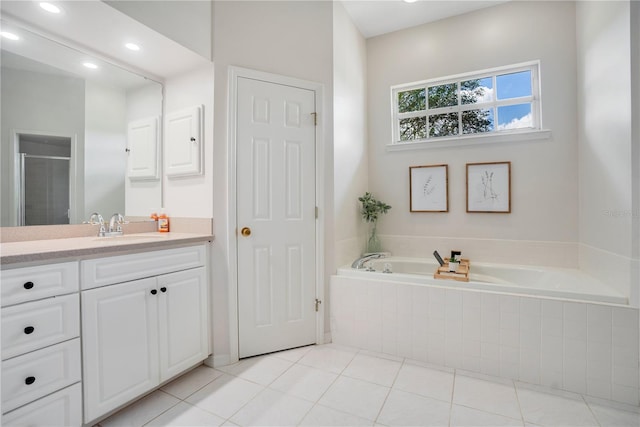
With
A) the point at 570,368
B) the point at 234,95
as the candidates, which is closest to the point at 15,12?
the point at 234,95

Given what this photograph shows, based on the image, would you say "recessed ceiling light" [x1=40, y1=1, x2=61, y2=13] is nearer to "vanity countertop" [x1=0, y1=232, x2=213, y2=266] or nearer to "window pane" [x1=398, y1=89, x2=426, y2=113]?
"vanity countertop" [x1=0, y1=232, x2=213, y2=266]

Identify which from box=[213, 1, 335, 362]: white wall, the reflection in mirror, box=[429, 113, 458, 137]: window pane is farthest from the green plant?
the reflection in mirror

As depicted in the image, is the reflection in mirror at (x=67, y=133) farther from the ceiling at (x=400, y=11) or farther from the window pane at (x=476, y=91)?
the window pane at (x=476, y=91)

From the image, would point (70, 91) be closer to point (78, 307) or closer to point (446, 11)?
point (78, 307)

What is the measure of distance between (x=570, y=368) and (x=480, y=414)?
0.67 m

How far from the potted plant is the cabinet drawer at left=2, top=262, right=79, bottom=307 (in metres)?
2.25

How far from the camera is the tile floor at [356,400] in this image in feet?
4.99

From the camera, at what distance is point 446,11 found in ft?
9.12

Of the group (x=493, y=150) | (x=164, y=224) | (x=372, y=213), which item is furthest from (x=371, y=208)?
(x=164, y=224)

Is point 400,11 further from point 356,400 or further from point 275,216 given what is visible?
point 356,400

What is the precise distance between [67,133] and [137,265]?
1020 millimetres

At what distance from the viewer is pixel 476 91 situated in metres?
2.85

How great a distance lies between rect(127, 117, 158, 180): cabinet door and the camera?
87.1 inches

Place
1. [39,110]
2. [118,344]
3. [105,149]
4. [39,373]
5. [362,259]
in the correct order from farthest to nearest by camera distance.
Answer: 1. [362,259]
2. [105,149]
3. [39,110]
4. [118,344]
5. [39,373]
